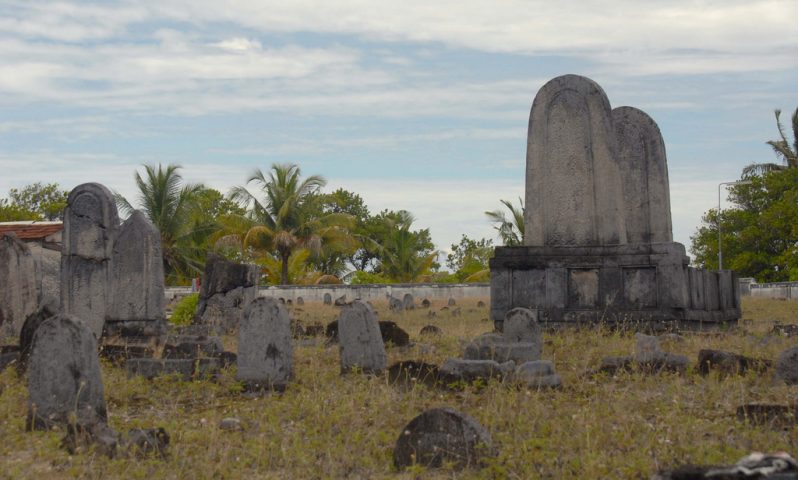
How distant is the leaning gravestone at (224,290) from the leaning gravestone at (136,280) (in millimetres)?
2902

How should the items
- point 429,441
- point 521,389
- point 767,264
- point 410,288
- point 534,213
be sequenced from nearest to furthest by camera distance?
point 429,441 → point 521,389 → point 534,213 → point 410,288 → point 767,264

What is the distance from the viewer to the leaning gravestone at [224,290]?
1780cm

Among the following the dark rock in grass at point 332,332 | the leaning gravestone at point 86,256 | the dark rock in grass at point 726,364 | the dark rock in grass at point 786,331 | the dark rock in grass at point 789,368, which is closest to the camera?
the dark rock in grass at point 789,368

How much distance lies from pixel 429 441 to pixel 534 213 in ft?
29.3

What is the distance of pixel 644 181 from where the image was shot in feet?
55.2

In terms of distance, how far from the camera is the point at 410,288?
37.9 metres

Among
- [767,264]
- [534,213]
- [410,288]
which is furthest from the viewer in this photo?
[767,264]

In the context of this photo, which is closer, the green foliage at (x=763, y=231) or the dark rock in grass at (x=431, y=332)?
the dark rock in grass at (x=431, y=332)

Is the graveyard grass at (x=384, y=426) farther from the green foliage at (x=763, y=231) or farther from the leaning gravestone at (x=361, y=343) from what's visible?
the green foliage at (x=763, y=231)

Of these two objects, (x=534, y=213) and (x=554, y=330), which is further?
(x=534, y=213)

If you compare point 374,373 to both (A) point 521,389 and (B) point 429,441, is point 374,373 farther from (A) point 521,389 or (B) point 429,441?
(B) point 429,441

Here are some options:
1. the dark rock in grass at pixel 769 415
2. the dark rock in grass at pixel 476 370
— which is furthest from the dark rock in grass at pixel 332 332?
the dark rock in grass at pixel 769 415

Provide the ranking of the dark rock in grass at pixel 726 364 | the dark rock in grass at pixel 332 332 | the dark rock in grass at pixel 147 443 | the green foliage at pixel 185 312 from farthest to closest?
the green foliage at pixel 185 312
the dark rock in grass at pixel 332 332
the dark rock in grass at pixel 726 364
the dark rock in grass at pixel 147 443

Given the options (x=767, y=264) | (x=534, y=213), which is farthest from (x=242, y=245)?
(x=534, y=213)
